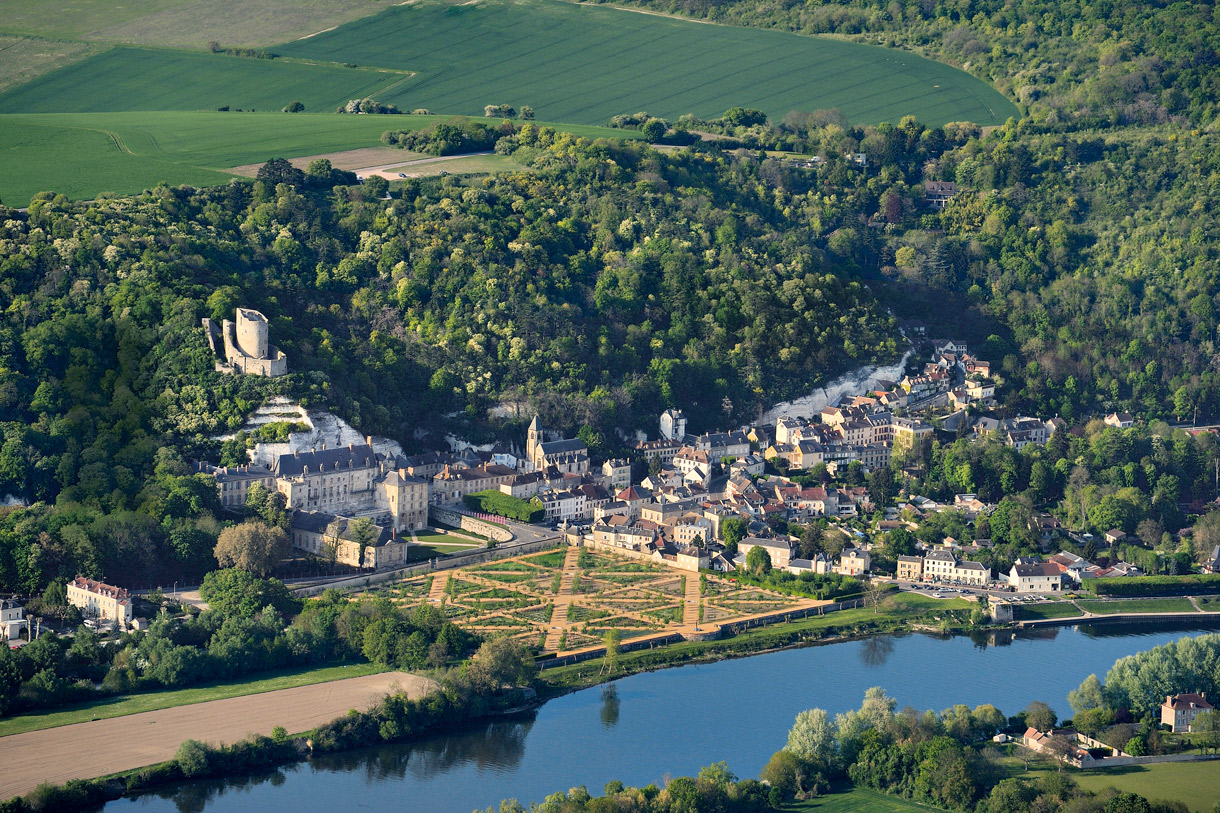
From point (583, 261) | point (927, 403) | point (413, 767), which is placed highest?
point (583, 261)

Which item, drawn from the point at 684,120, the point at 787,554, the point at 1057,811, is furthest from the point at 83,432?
the point at 684,120

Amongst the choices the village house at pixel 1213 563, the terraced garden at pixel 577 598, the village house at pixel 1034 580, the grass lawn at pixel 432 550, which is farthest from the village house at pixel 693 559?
the village house at pixel 1213 563

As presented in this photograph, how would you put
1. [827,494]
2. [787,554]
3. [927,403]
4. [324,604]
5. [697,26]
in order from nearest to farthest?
[324,604] < [787,554] < [827,494] < [927,403] < [697,26]

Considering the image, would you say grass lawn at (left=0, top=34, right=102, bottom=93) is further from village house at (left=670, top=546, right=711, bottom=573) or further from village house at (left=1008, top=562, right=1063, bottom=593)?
village house at (left=1008, top=562, right=1063, bottom=593)

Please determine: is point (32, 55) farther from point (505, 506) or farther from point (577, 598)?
point (577, 598)

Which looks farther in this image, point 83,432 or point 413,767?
point 83,432

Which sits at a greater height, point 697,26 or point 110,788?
point 697,26

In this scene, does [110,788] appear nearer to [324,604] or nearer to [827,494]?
[324,604]

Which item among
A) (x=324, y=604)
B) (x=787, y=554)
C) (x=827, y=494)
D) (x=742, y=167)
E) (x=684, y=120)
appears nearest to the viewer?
(x=324, y=604)
